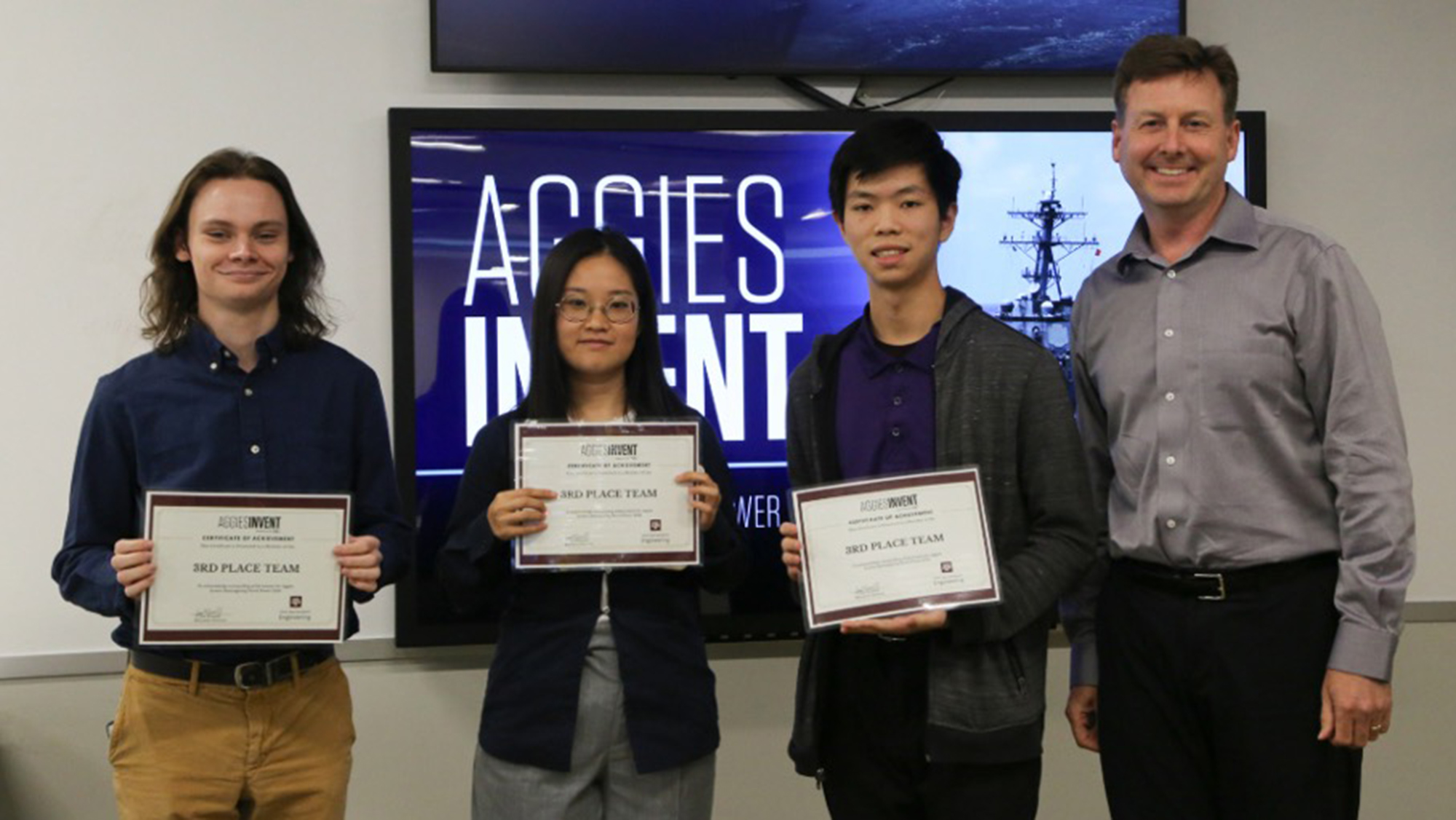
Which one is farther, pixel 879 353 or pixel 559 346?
pixel 559 346

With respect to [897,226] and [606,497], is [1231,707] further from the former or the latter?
[606,497]

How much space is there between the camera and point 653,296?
2279mm

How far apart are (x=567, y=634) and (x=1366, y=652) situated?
3.93 feet

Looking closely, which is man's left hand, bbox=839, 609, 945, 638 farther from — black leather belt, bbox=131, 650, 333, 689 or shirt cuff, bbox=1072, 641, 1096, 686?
black leather belt, bbox=131, 650, 333, 689

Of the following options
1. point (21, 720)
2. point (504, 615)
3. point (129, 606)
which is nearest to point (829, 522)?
point (504, 615)

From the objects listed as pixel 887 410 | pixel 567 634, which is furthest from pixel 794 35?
pixel 567 634

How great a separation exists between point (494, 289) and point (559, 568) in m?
1.26

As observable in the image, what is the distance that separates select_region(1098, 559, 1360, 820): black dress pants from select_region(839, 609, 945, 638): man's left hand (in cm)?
40

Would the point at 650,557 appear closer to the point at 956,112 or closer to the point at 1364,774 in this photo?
the point at 956,112

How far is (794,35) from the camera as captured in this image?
333 cm

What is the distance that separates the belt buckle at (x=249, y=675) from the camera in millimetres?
2107

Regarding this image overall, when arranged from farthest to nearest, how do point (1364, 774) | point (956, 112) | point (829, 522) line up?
1. point (1364, 774)
2. point (956, 112)
3. point (829, 522)

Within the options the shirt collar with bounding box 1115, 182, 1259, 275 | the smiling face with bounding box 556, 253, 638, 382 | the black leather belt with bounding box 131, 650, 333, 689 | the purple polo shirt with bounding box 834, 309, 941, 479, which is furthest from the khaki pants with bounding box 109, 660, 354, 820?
the shirt collar with bounding box 1115, 182, 1259, 275

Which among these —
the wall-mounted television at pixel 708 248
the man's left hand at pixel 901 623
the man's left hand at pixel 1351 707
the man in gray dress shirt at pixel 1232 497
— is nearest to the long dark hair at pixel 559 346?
the man's left hand at pixel 901 623
